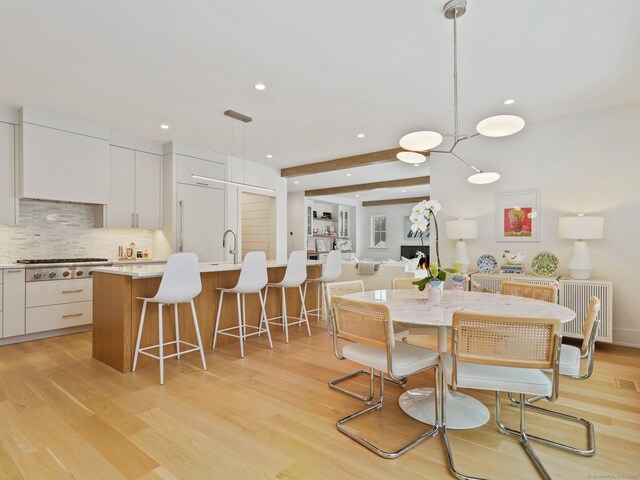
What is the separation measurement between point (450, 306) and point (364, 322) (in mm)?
654

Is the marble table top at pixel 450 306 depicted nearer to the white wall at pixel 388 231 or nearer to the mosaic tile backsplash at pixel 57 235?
the mosaic tile backsplash at pixel 57 235

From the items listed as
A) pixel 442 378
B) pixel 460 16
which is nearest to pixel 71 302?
pixel 442 378

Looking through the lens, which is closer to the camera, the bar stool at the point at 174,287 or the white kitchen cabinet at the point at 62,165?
the bar stool at the point at 174,287

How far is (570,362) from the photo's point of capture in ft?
6.88

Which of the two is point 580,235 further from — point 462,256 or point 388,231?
point 388,231

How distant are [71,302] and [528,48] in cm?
536

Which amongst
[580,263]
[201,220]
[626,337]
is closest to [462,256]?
[580,263]

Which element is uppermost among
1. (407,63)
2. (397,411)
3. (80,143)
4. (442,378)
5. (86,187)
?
(407,63)

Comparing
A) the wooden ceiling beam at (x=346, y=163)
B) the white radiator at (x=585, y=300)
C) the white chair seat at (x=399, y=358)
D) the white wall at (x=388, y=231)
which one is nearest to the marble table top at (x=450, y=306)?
the white chair seat at (x=399, y=358)

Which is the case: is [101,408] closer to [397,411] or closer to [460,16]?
[397,411]

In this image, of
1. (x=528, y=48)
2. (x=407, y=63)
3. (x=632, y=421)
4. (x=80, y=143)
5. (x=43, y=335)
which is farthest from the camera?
(x=80, y=143)

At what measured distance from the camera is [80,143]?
4574 millimetres

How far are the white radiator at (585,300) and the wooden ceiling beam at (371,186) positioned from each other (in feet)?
14.7

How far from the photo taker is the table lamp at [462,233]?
4879 millimetres
